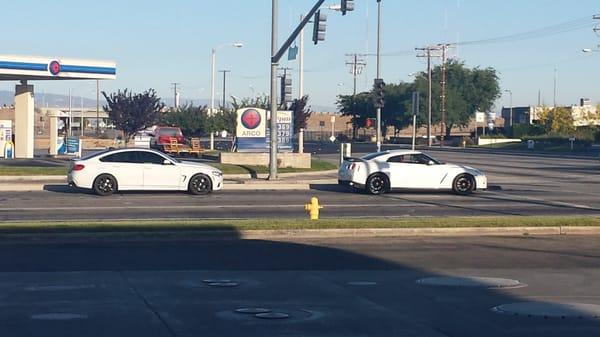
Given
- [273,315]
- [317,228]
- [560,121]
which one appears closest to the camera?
[273,315]

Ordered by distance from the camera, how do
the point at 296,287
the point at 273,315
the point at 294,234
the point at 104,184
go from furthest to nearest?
the point at 104,184 < the point at 294,234 < the point at 296,287 < the point at 273,315

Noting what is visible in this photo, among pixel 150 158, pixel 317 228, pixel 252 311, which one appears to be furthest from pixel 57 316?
pixel 150 158

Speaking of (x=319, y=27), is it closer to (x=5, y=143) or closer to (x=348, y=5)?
(x=348, y=5)

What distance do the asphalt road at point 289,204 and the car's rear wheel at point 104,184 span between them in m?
0.26

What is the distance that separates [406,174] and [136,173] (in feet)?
26.8

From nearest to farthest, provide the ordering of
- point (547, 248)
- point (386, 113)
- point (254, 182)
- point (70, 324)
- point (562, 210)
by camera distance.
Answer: point (70, 324) < point (547, 248) < point (562, 210) < point (254, 182) < point (386, 113)

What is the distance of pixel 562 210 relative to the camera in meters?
25.9

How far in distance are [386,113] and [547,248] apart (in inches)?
4419

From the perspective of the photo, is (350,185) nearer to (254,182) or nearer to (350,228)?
(254,182)

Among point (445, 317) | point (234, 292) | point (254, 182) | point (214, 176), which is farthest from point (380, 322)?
point (254, 182)

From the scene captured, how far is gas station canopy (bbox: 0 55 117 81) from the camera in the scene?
45125 mm

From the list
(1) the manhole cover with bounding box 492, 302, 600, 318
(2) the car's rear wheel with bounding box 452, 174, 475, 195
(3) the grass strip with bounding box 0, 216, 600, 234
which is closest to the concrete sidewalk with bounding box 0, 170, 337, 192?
(2) the car's rear wheel with bounding box 452, 174, 475, 195

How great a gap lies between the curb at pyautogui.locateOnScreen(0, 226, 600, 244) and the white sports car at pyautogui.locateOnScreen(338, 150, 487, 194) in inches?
446

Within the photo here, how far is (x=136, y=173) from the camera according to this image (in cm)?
2928
